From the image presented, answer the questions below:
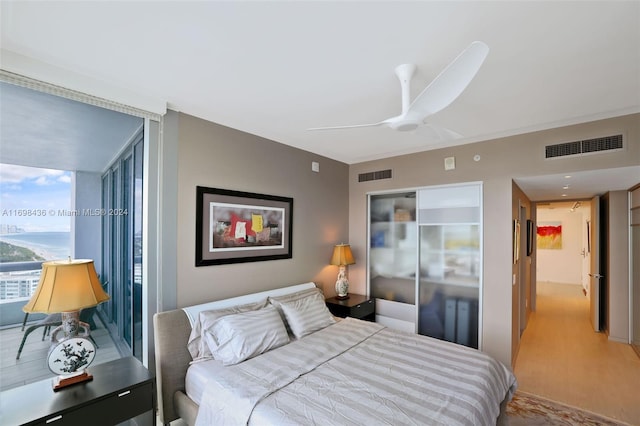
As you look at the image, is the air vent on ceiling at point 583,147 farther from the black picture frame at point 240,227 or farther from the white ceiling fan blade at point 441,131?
the black picture frame at point 240,227

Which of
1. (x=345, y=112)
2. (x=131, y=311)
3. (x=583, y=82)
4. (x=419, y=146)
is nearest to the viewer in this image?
(x=583, y=82)

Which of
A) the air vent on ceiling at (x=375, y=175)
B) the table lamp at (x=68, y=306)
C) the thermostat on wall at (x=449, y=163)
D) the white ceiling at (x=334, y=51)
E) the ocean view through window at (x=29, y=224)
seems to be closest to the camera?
the white ceiling at (x=334, y=51)

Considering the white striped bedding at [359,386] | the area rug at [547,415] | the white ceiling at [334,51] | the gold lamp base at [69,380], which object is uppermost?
the white ceiling at [334,51]

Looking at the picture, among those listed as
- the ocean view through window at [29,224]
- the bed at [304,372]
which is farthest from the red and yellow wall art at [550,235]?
the ocean view through window at [29,224]

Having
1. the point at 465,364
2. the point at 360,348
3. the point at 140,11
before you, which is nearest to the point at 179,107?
the point at 140,11

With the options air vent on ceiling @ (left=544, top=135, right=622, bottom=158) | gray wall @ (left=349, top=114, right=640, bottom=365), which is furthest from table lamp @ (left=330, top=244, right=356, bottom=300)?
air vent on ceiling @ (left=544, top=135, right=622, bottom=158)

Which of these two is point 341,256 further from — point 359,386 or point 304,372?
point 359,386

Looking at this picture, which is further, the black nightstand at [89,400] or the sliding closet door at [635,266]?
the sliding closet door at [635,266]

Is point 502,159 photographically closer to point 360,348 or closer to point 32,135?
point 360,348

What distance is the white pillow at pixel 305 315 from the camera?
2773 mm

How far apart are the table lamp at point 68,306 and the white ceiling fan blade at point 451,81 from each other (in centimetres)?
220

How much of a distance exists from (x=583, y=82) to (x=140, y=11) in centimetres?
278

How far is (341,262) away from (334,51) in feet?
9.25

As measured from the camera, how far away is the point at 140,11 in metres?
1.46
